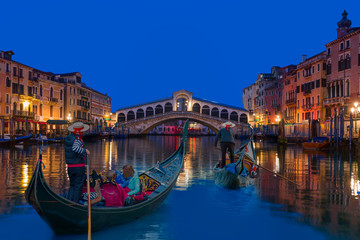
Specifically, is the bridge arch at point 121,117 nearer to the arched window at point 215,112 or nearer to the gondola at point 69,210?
the arched window at point 215,112

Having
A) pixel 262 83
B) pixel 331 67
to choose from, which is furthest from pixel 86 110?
pixel 331 67

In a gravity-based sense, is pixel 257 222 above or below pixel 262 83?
below

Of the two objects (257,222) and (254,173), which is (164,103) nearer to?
(254,173)

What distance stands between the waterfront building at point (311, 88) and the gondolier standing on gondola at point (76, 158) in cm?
3014

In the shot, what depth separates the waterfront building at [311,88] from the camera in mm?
32500

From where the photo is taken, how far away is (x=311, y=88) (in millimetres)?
34594

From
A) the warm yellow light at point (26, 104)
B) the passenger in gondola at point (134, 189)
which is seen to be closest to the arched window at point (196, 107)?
the warm yellow light at point (26, 104)

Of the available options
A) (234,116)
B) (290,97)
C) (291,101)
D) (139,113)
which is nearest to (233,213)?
(291,101)

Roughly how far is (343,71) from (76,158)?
2875cm

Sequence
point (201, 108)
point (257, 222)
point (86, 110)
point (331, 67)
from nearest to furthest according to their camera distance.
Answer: point (257, 222)
point (331, 67)
point (86, 110)
point (201, 108)

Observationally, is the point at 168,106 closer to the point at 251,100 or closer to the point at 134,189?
the point at 251,100

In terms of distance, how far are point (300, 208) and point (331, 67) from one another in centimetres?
2776

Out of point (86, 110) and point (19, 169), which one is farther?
point (86, 110)

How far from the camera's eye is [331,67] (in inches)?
1213
